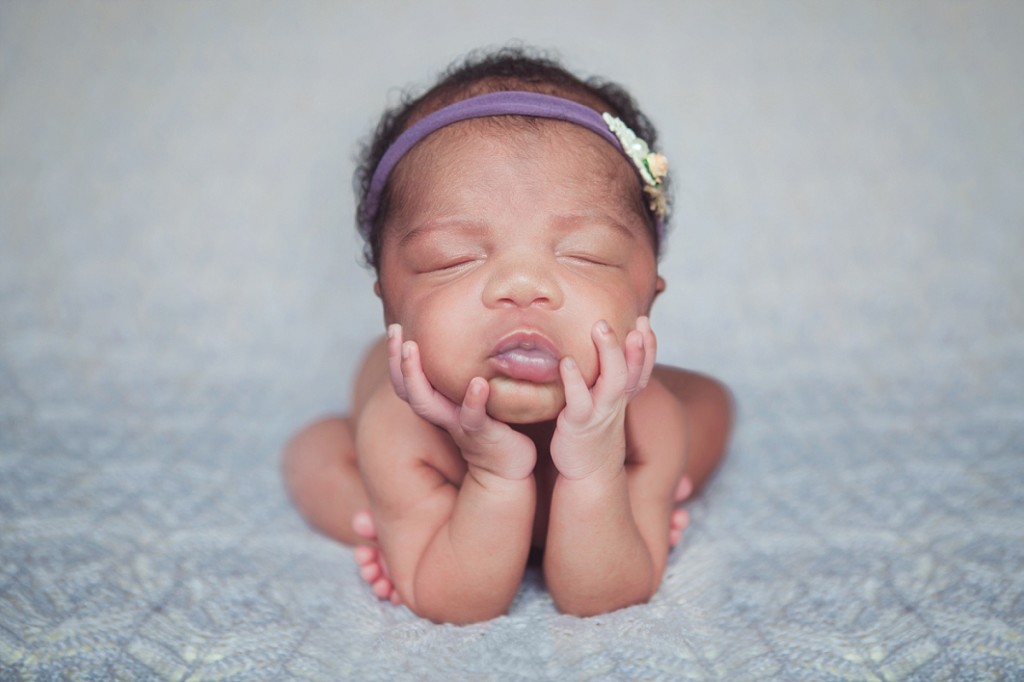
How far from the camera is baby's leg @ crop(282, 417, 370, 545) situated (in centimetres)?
145

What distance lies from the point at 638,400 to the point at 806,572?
289mm

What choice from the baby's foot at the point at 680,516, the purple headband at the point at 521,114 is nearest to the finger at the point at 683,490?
the baby's foot at the point at 680,516

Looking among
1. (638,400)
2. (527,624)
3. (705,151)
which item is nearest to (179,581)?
(527,624)

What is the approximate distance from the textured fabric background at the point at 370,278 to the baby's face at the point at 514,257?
14.6 inches

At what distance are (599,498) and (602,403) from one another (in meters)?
0.11

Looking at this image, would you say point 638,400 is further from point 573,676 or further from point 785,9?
point 785,9

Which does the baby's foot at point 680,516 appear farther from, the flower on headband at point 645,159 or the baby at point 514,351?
the flower on headband at point 645,159

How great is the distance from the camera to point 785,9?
6.91 feet

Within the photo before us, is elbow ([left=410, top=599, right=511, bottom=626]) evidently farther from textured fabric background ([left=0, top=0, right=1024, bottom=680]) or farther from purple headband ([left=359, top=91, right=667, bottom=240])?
purple headband ([left=359, top=91, right=667, bottom=240])

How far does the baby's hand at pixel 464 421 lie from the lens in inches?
42.4

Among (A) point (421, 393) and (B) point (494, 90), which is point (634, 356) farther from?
(B) point (494, 90)

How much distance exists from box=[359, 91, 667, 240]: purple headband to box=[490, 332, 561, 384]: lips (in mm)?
284

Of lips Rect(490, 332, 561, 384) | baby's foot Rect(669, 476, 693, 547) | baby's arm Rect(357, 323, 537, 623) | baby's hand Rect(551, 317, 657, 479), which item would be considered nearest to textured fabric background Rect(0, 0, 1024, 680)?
baby's foot Rect(669, 476, 693, 547)

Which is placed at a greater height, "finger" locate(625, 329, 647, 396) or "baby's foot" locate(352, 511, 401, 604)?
"finger" locate(625, 329, 647, 396)
